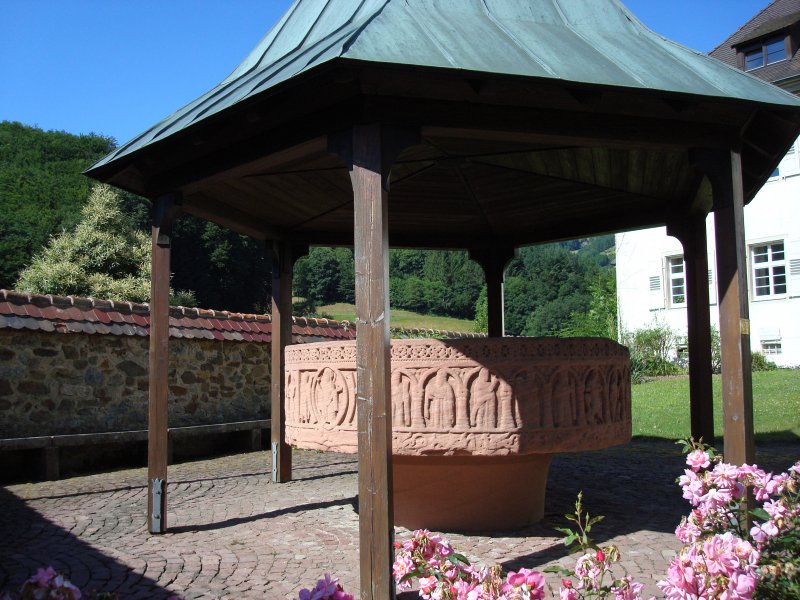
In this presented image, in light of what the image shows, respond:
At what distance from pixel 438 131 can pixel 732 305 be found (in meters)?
1.95

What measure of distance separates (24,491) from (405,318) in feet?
119

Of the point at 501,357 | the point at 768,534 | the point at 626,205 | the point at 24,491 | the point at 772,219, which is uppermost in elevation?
the point at 772,219

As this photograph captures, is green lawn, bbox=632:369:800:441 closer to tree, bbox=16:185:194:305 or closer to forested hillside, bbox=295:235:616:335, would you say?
tree, bbox=16:185:194:305

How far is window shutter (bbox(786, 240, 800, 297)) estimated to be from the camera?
18703 mm

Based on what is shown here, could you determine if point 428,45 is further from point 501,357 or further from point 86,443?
point 86,443

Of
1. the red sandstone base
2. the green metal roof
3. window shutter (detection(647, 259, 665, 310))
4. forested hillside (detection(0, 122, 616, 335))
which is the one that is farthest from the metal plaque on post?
window shutter (detection(647, 259, 665, 310))

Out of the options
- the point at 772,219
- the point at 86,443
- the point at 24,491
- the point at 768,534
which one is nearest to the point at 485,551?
the point at 768,534

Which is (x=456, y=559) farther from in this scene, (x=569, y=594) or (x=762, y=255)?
(x=762, y=255)

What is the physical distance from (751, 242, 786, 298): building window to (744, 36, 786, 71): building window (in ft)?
18.1

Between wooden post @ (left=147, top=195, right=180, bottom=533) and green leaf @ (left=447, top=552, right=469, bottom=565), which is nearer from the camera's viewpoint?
green leaf @ (left=447, top=552, right=469, bottom=565)

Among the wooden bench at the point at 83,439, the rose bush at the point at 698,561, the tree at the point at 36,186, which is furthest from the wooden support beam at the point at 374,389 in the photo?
the tree at the point at 36,186

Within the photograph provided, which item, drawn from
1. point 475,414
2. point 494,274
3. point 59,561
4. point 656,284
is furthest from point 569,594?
point 656,284

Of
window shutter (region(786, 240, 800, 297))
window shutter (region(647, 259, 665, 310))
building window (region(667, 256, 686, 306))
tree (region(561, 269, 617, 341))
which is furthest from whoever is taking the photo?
→ tree (region(561, 269, 617, 341))

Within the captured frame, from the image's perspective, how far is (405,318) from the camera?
141ft
